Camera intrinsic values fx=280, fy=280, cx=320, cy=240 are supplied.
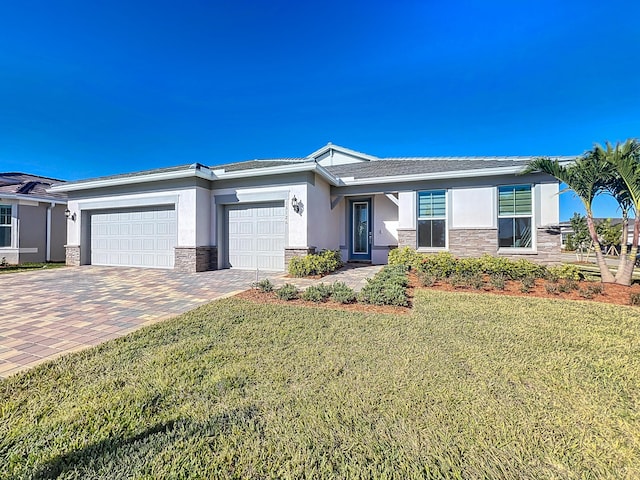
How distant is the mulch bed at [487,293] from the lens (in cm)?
505

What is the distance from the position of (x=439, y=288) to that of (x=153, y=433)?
6345mm

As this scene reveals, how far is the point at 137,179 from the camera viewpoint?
1024 cm

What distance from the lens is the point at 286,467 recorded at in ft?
5.25

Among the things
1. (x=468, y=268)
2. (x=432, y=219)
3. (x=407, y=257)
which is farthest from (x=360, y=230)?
(x=468, y=268)

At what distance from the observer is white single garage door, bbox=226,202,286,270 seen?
31.8 feet

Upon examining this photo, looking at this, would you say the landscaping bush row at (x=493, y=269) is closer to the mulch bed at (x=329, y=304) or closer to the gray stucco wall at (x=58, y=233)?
the mulch bed at (x=329, y=304)

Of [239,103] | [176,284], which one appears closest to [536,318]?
[176,284]

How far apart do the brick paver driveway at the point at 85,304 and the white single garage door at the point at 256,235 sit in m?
0.92

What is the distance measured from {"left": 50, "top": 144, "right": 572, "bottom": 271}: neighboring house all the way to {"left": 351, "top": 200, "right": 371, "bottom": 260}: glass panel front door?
0.29m

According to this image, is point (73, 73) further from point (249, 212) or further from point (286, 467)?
point (286, 467)

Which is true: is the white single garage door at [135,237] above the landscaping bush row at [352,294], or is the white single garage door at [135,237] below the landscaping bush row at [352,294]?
above

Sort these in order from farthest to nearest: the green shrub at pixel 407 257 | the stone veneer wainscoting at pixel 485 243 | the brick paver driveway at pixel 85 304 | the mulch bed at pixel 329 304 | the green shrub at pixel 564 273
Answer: the green shrub at pixel 407 257, the stone veneer wainscoting at pixel 485 243, the green shrub at pixel 564 273, the mulch bed at pixel 329 304, the brick paver driveway at pixel 85 304

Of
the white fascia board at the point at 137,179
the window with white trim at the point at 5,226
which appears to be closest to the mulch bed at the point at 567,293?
the white fascia board at the point at 137,179

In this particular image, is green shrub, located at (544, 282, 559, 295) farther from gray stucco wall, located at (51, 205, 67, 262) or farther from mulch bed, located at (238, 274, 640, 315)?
gray stucco wall, located at (51, 205, 67, 262)
